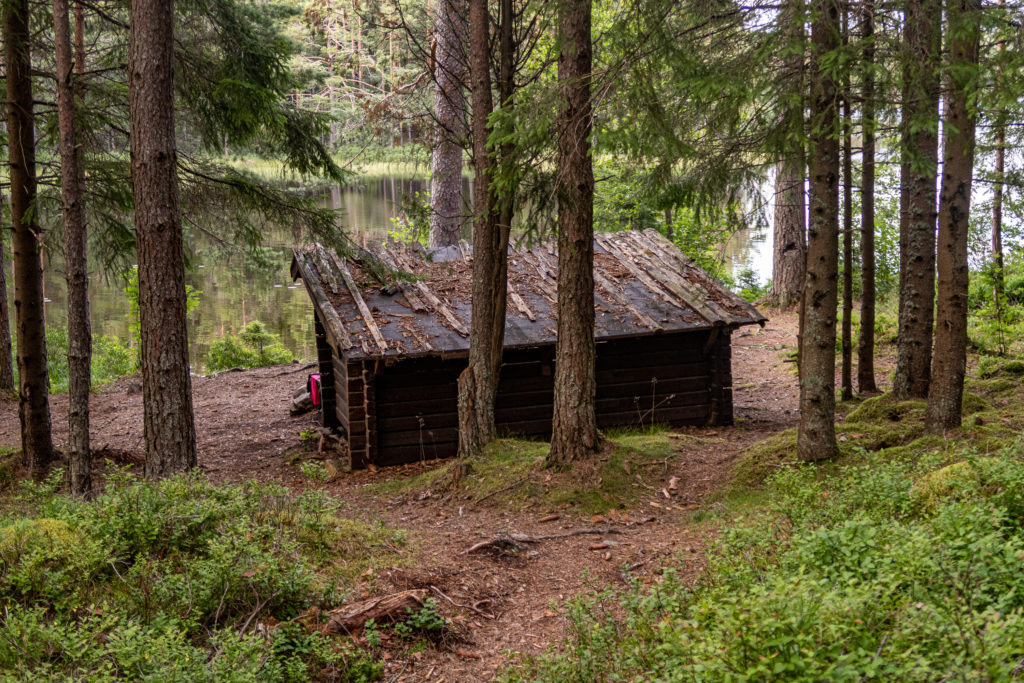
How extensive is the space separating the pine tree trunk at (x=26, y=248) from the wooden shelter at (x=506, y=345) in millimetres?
3829

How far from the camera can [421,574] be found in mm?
6598

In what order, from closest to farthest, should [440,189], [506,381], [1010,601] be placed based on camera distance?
[1010,601], [506,381], [440,189]

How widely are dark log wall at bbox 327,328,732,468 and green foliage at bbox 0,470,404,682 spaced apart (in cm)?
466

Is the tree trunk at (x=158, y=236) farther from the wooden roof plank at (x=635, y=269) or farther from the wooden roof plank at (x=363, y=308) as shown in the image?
the wooden roof plank at (x=635, y=269)

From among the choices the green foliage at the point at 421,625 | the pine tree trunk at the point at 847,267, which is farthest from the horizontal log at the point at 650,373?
the green foliage at the point at 421,625

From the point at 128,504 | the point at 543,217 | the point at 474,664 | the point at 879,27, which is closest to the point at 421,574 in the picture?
the point at 474,664

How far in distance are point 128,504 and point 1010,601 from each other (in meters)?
6.09

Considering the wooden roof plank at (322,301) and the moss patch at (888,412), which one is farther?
the wooden roof plank at (322,301)

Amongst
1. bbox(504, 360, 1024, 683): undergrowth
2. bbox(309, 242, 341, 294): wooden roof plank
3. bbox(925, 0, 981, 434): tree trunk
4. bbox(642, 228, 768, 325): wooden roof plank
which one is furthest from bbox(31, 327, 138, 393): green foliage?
bbox(925, 0, 981, 434): tree trunk

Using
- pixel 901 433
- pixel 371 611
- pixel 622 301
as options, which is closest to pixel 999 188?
pixel 901 433

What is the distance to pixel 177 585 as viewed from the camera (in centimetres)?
538

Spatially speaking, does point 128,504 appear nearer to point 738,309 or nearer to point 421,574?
point 421,574

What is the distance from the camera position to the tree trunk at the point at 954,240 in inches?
280

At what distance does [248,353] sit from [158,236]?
14337 millimetres
